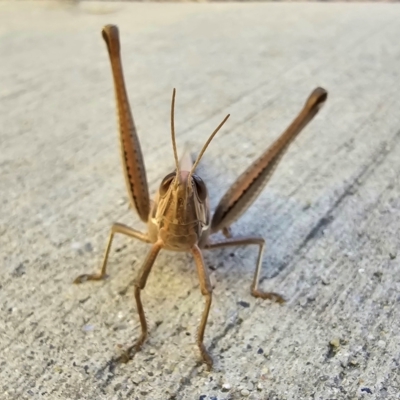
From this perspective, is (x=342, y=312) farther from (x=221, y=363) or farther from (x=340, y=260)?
(x=221, y=363)

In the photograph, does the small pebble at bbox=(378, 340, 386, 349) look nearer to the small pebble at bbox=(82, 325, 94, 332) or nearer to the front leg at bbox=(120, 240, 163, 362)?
the front leg at bbox=(120, 240, 163, 362)

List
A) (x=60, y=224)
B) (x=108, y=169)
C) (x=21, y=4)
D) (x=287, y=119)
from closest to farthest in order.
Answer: (x=60, y=224) < (x=108, y=169) < (x=287, y=119) < (x=21, y=4)

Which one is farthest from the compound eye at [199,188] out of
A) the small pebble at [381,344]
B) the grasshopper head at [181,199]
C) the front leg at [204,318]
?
the small pebble at [381,344]

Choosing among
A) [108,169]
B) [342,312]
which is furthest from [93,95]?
[342,312]

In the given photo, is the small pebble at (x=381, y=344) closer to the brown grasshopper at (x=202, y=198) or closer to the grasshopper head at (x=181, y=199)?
the brown grasshopper at (x=202, y=198)

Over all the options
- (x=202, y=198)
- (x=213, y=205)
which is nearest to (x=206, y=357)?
(x=202, y=198)

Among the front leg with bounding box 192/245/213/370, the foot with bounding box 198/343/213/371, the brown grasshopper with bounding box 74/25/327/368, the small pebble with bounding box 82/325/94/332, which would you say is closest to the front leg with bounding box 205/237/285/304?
the brown grasshopper with bounding box 74/25/327/368

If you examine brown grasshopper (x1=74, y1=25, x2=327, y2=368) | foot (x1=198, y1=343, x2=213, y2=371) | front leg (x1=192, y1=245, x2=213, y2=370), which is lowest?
foot (x1=198, y1=343, x2=213, y2=371)
